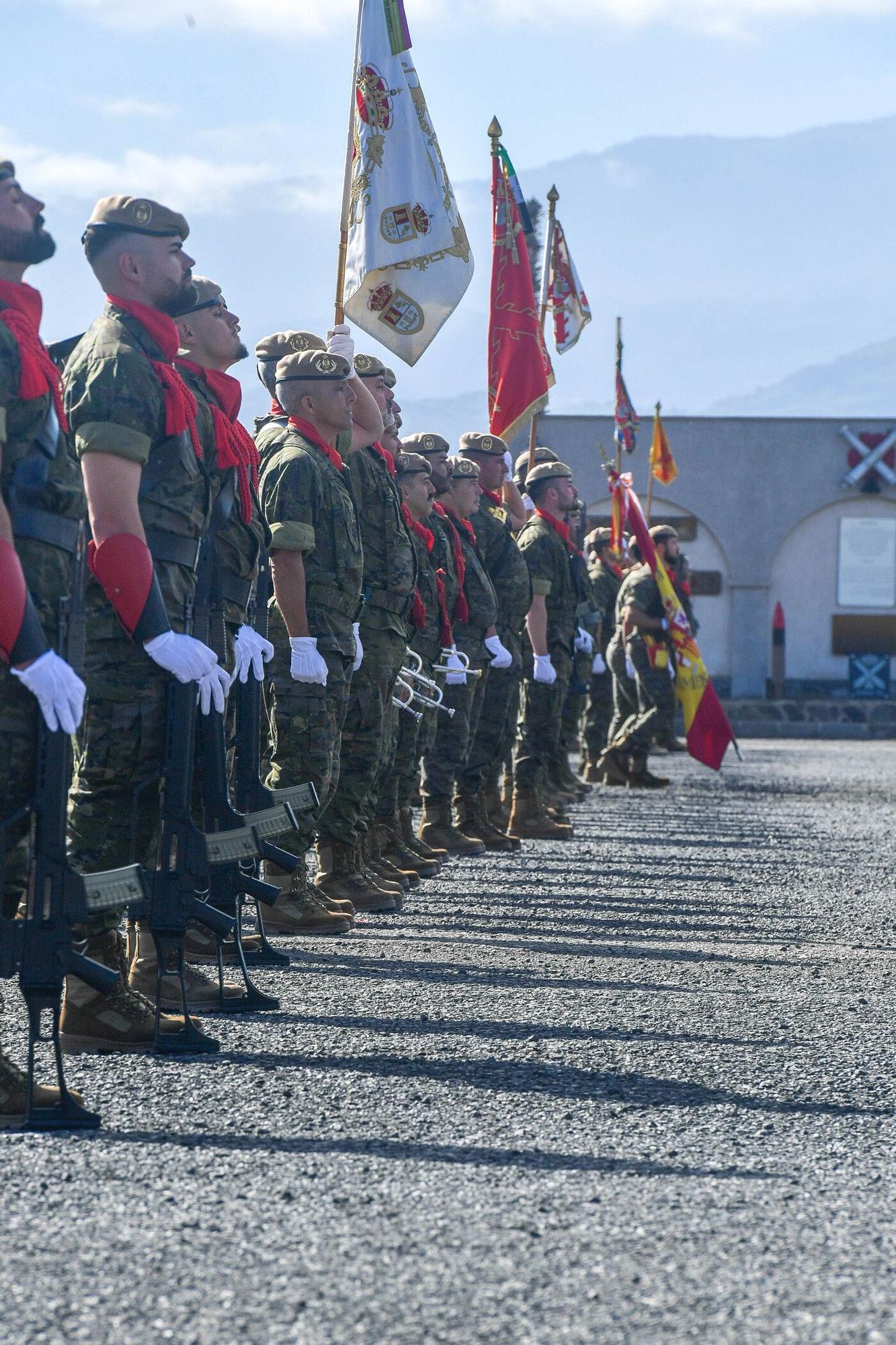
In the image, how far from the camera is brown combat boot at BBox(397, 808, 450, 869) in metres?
8.56

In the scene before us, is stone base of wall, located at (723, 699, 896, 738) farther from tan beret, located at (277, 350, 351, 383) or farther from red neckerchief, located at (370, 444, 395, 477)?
tan beret, located at (277, 350, 351, 383)

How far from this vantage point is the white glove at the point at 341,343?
261 inches

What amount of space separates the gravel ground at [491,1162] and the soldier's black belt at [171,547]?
1237 millimetres

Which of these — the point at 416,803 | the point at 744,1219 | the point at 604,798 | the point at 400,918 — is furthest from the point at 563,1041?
the point at 604,798

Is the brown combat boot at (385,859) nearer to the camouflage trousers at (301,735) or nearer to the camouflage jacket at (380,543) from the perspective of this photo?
the camouflage jacket at (380,543)

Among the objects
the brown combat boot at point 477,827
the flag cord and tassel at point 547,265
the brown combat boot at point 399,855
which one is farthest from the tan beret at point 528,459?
the brown combat boot at point 399,855

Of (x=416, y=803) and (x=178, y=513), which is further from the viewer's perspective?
(x=416, y=803)

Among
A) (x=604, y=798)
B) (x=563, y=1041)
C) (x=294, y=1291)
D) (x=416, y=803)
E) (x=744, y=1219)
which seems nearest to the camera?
(x=294, y=1291)

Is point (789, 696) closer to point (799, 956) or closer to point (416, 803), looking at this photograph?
point (416, 803)

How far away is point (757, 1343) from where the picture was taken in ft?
8.04

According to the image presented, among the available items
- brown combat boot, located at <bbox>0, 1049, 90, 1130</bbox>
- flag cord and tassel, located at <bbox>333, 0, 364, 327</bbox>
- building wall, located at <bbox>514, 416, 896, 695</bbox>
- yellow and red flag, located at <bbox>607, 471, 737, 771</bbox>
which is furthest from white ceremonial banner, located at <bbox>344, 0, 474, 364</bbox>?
building wall, located at <bbox>514, 416, 896, 695</bbox>

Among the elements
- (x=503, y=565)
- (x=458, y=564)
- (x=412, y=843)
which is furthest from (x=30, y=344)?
(x=503, y=565)

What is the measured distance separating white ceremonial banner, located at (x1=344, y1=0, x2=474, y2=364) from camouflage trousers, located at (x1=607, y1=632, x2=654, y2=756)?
739 centimetres

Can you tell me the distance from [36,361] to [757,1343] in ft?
7.84
